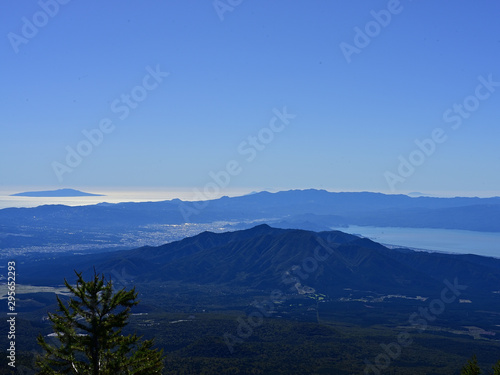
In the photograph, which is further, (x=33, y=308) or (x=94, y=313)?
(x=33, y=308)

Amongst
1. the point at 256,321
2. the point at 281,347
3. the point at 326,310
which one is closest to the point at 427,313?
the point at 326,310

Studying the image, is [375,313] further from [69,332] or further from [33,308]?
[69,332]

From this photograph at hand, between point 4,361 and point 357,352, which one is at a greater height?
point 4,361

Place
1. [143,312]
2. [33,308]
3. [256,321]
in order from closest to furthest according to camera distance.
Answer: [256,321] → [143,312] → [33,308]

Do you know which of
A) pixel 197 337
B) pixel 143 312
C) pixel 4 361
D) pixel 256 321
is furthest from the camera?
pixel 143 312

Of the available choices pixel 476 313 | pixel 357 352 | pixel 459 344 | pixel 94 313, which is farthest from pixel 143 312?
pixel 94 313

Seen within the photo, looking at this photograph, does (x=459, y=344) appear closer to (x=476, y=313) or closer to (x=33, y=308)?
(x=476, y=313)
